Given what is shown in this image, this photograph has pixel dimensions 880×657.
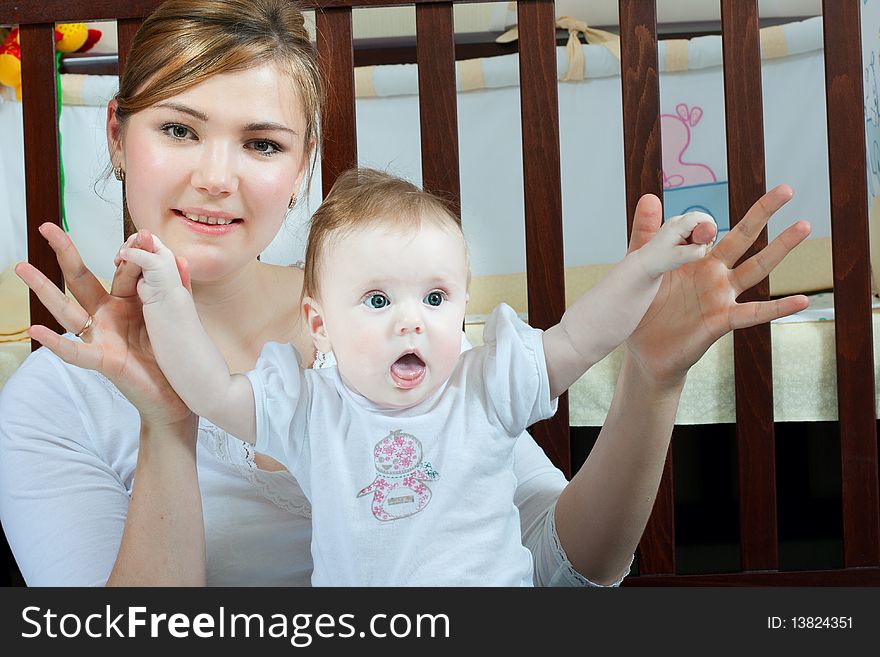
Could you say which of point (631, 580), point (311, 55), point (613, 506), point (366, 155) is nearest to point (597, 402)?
point (631, 580)

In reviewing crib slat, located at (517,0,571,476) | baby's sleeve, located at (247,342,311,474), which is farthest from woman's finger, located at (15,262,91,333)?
crib slat, located at (517,0,571,476)

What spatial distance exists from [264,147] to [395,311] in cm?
32

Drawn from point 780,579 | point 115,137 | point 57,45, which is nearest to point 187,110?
point 115,137

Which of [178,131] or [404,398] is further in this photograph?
[178,131]

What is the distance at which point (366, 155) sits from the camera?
7.63ft

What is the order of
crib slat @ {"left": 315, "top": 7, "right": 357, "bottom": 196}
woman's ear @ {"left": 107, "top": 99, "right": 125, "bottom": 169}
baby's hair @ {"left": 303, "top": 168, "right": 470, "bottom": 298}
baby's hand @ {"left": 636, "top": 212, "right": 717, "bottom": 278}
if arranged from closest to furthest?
baby's hand @ {"left": 636, "top": 212, "right": 717, "bottom": 278}
baby's hair @ {"left": 303, "top": 168, "right": 470, "bottom": 298}
woman's ear @ {"left": 107, "top": 99, "right": 125, "bottom": 169}
crib slat @ {"left": 315, "top": 7, "right": 357, "bottom": 196}

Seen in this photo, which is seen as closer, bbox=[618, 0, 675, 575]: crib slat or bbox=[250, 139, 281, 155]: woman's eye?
bbox=[250, 139, 281, 155]: woman's eye

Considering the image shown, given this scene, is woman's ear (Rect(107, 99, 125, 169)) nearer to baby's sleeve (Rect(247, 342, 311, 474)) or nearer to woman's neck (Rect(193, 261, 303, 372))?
woman's neck (Rect(193, 261, 303, 372))

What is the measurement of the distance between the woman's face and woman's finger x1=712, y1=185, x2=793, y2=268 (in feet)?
1.63

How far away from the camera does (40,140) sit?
1303 mm

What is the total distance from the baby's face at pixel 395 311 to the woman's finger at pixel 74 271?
227mm

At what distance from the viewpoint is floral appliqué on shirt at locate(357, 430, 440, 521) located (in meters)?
0.89

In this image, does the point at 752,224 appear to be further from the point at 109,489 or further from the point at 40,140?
the point at 40,140

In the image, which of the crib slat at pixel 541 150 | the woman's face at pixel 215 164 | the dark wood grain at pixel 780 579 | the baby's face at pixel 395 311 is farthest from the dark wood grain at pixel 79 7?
the dark wood grain at pixel 780 579
